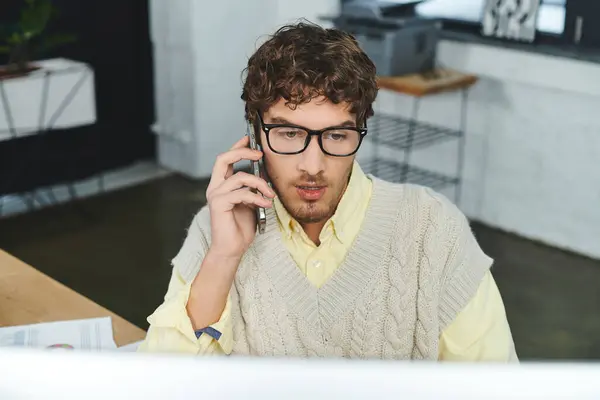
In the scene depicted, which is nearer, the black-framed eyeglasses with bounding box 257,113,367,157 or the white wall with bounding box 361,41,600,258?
the black-framed eyeglasses with bounding box 257,113,367,157

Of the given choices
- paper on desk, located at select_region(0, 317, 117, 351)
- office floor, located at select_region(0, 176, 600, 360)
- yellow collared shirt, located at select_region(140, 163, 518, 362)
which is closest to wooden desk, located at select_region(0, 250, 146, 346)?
paper on desk, located at select_region(0, 317, 117, 351)

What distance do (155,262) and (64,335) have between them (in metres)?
2.08

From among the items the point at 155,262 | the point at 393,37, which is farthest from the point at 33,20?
the point at 393,37

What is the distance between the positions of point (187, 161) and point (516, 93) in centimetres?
180

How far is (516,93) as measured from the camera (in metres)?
3.56

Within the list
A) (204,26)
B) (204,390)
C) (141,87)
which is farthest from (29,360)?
(141,87)

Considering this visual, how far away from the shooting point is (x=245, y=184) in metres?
1.05

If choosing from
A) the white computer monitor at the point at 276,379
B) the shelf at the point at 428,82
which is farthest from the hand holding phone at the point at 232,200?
the shelf at the point at 428,82

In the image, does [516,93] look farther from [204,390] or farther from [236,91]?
[204,390]

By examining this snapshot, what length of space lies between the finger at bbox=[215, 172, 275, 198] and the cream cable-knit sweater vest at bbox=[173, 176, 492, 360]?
0.18 metres

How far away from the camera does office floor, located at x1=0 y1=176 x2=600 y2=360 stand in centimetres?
286

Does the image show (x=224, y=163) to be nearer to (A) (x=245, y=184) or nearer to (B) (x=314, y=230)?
(A) (x=245, y=184)

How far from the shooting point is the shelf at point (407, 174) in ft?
12.7

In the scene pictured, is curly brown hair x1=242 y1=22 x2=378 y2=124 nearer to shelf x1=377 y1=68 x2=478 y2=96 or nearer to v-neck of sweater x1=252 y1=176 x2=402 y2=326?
v-neck of sweater x1=252 y1=176 x2=402 y2=326
